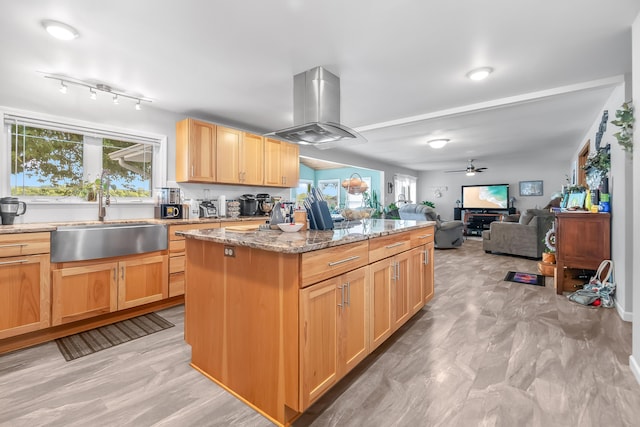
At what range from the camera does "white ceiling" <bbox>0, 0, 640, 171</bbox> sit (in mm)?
1938

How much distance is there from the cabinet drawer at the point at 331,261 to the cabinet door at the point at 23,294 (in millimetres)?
2387

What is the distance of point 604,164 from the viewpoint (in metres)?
3.31

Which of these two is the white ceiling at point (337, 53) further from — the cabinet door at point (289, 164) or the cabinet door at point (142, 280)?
the cabinet door at point (142, 280)

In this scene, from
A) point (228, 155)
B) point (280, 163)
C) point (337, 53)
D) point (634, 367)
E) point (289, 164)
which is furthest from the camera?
point (289, 164)

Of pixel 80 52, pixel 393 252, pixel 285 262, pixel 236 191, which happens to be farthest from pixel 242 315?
pixel 236 191

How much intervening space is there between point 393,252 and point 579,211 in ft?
9.22

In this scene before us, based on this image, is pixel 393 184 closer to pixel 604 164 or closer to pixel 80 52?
pixel 604 164

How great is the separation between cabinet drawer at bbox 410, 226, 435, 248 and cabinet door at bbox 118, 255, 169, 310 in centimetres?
253

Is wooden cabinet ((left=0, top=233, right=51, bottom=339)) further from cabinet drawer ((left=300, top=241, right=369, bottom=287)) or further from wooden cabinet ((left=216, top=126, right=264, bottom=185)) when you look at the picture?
cabinet drawer ((left=300, top=241, right=369, bottom=287))

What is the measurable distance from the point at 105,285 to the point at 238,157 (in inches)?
85.4

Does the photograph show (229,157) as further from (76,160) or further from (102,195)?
(76,160)

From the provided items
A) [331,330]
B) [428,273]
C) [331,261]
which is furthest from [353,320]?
[428,273]

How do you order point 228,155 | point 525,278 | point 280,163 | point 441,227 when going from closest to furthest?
point 228,155 < point 525,278 < point 280,163 < point 441,227

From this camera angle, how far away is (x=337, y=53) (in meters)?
2.49
